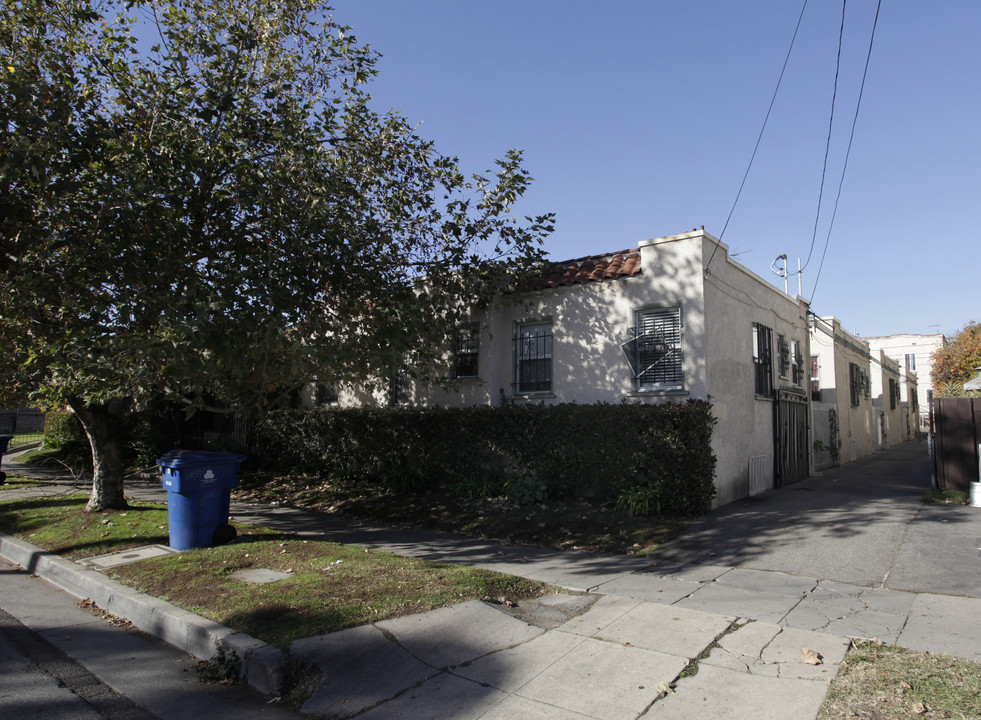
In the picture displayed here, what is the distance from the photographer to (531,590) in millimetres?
6457

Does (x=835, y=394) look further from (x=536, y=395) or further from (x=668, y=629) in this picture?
(x=668, y=629)

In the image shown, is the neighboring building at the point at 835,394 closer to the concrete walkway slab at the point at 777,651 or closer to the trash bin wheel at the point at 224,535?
the concrete walkway slab at the point at 777,651

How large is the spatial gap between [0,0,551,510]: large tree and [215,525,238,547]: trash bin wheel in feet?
6.02

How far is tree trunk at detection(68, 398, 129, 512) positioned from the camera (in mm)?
10180

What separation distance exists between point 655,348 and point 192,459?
7.46 m

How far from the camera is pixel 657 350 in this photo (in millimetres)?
11086

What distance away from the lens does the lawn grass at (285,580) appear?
213 inches

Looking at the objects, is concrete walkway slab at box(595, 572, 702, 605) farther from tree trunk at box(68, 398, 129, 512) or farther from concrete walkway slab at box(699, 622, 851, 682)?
tree trunk at box(68, 398, 129, 512)

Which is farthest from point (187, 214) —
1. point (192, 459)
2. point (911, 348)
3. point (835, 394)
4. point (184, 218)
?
point (911, 348)

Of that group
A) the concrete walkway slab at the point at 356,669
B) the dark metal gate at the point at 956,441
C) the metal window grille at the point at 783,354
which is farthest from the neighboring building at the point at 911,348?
the concrete walkway slab at the point at 356,669

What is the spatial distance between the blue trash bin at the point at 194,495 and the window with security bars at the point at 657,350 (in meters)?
6.77

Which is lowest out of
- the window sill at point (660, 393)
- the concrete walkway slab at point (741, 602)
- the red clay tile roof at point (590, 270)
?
the concrete walkway slab at point (741, 602)

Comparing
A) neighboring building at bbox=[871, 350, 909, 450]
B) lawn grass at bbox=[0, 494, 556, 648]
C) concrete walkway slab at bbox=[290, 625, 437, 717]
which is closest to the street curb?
lawn grass at bbox=[0, 494, 556, 648]

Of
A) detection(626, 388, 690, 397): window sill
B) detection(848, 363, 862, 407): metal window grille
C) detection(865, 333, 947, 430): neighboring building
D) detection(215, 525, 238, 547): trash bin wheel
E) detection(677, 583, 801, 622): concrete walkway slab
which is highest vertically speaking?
detection(865, 333, 947, 430): neighboring building
